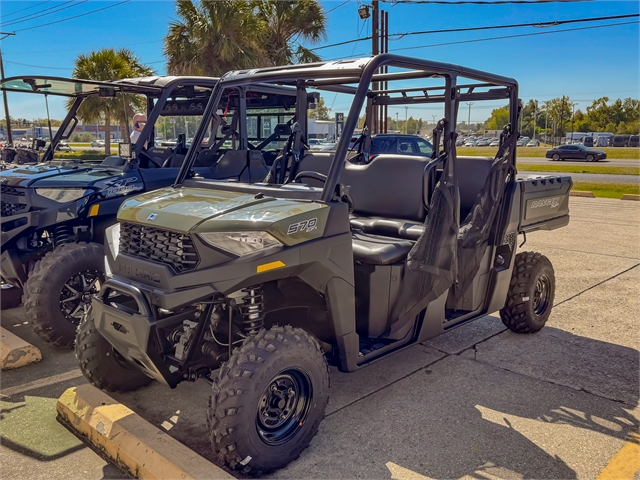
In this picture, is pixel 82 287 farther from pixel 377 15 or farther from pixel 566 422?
pixel 377 15

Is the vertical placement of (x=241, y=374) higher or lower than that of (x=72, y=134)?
lower

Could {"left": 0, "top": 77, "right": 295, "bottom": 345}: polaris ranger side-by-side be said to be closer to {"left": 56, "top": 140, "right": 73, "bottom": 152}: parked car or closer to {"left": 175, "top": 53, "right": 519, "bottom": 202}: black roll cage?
{"left": 56, "top": 140, "right": 73, "bottom": 152}: parked car

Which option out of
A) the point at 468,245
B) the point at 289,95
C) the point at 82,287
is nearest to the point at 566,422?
the point at 468,245

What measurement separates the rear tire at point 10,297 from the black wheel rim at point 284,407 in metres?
4.32

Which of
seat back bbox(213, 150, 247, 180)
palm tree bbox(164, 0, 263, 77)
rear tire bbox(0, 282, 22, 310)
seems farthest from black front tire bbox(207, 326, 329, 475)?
palm tree bbox(164, 0, 263, 77)

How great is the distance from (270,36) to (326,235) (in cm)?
1950

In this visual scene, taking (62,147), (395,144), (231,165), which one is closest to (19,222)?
(231,165)

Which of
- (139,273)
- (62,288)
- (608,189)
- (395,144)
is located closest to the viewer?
(139,273)

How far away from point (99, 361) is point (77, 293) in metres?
1.58

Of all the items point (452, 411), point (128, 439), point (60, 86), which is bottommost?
point (452, 411)

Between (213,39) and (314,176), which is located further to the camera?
(213,39)

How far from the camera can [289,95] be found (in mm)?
7230

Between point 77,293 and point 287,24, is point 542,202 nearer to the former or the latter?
point 77,293

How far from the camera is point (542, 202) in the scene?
5.23 meters
